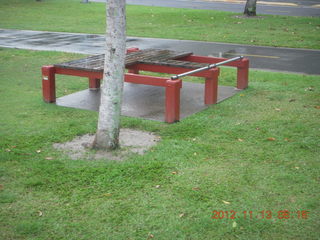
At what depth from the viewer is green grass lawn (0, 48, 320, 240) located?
480 centimetres

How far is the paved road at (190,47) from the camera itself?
42.8 ft

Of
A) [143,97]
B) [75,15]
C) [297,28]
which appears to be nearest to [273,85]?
[143,97]

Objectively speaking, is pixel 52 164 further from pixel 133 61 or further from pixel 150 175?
pixel 133 61

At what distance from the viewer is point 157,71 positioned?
9.49m

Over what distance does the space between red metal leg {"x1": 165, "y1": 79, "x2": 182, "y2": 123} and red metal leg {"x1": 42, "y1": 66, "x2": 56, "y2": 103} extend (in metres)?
2.38

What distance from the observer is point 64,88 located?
10461mm

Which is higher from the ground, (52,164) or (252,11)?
(252,11)

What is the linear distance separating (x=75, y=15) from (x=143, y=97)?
1551 cm

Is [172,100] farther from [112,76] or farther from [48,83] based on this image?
[48,83]

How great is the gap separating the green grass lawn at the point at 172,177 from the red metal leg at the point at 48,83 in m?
0.23

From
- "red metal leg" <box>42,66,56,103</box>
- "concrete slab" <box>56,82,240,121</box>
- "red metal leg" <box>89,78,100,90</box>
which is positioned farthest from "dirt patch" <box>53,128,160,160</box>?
"red metal leg" <box>89,78,100,90</box>
